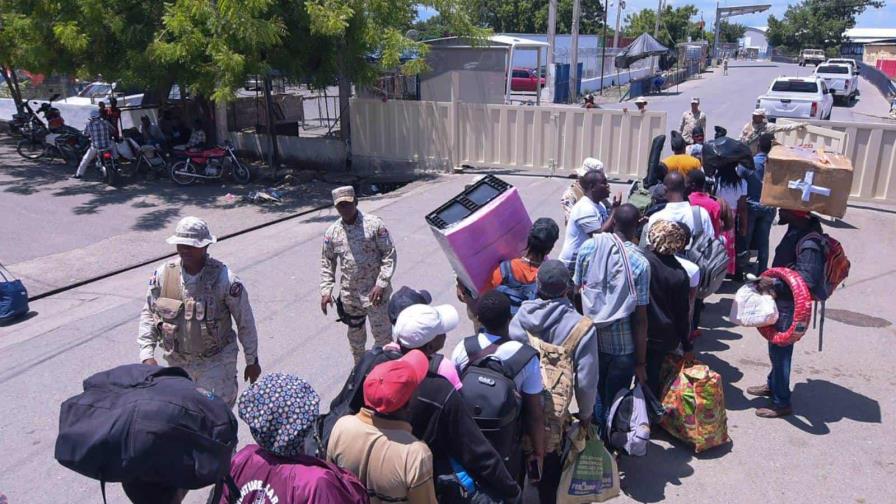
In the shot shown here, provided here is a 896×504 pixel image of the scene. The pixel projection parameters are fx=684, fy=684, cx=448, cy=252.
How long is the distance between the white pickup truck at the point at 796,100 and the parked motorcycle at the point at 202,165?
16.3 metres

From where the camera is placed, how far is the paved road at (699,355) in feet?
13.7

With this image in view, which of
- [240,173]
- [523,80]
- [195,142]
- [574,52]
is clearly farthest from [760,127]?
[523,80]

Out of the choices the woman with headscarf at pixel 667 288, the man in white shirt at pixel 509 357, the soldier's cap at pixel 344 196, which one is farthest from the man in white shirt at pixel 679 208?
the man in white shirt at pixel 509 357

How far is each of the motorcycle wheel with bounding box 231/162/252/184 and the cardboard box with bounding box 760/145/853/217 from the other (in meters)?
11.5

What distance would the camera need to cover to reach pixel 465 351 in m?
3.22

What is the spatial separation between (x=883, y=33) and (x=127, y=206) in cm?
10359

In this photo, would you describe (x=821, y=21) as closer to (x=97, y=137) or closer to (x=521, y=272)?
(x=97, y=137)

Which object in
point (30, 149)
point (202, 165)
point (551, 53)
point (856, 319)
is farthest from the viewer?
point (551, 53)

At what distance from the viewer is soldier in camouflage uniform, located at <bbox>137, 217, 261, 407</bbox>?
376 centimetres

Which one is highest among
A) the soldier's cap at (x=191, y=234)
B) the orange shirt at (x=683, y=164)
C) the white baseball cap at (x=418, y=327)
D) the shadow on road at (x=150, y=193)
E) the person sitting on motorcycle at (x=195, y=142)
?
the soldier's cap at (x=191, y=234)

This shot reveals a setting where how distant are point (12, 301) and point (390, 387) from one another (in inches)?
257

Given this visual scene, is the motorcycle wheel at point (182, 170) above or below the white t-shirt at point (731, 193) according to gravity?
below

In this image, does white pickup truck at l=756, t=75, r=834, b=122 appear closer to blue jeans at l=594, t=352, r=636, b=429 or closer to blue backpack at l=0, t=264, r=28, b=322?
blue jeans at l=594, t=352, r=636, b=429

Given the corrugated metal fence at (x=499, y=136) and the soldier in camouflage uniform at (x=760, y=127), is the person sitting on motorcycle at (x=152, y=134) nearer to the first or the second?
the corrugated metal fence at (x=499, y=136)
